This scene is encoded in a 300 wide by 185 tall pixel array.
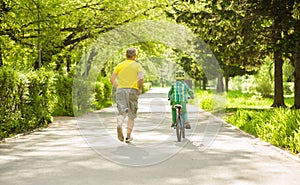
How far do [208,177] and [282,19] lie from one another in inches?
541

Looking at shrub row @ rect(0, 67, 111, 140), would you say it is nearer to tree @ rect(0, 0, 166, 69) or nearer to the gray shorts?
tree @ rect(0, 0, 166, 69)

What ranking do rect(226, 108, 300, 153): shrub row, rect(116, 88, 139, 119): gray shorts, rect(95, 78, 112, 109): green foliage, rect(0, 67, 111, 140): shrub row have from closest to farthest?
1. rect(116, 88, 139, 119): gray shorts
2. rect(226, 108, 300, 153): shrub row
3. rect(0, 67, 111, 140): shrub row
4. rect(95, 78, 112, 109): green foliage

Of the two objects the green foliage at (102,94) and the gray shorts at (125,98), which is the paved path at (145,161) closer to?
the gray shorts at (125,98)

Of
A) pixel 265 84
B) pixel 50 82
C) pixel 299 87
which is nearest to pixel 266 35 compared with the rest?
pixel 299 87

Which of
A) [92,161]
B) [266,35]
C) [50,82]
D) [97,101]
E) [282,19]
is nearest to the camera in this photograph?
[92,161]

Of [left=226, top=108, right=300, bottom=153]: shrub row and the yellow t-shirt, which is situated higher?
the yellow t-shirt

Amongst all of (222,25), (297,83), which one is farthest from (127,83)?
(297,83)

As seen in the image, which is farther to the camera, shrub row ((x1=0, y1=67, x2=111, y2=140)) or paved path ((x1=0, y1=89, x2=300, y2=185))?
shrub row ((x1=0, y1=67, x2=111, y2=140))

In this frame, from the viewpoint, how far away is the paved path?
657cm

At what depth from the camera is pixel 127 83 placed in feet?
30.5

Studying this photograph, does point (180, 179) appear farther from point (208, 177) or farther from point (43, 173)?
point (43, 173)

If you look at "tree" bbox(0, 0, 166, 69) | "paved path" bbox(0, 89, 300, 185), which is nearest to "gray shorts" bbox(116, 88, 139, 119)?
"paved path" bbox(0, 89, 300, 185)

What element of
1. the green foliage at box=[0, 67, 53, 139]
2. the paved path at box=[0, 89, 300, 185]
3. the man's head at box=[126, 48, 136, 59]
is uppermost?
the man's head at box=[126, 48, 136, 59]

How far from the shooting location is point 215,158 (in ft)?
28.0
